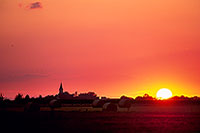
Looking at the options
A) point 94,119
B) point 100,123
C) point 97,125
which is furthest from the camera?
point 94,119

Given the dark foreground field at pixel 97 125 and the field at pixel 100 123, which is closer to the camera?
the dark foreground field at pixel 97 125

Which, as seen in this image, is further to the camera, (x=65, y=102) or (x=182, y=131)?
(x=65, y=102)

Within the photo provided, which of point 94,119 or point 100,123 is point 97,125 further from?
point 94,119

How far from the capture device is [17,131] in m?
20.6

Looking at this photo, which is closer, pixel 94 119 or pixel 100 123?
pixel 100 123

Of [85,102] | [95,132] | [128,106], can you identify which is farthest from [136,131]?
[85,102]

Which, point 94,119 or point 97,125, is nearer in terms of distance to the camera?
point 97,125

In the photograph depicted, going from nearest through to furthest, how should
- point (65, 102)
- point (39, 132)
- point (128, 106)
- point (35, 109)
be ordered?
point (39, 132) < point (35, 109) < point (128, 106) < point (65, 102)

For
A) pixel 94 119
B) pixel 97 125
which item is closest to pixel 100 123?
pixel 97 125

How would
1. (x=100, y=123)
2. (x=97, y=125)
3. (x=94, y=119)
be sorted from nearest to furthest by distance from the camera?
1. (x=97, y=125)
2. (x=100, y=123)
3. (x=94, y=119)

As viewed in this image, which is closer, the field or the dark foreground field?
the dark foreground field

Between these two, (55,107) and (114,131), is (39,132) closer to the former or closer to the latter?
(114,131)

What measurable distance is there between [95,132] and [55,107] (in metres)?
43.4

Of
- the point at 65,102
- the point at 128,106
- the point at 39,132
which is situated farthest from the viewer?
the point at 65,102
